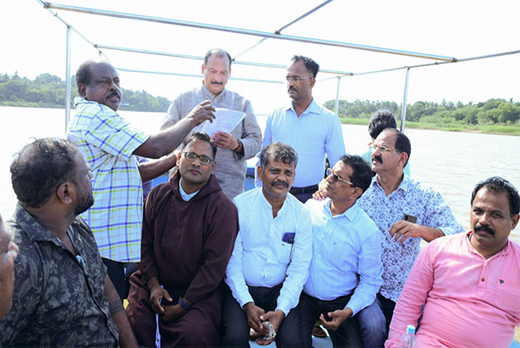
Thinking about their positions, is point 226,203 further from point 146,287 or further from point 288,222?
point 146,287

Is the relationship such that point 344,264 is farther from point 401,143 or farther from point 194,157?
point 194,157

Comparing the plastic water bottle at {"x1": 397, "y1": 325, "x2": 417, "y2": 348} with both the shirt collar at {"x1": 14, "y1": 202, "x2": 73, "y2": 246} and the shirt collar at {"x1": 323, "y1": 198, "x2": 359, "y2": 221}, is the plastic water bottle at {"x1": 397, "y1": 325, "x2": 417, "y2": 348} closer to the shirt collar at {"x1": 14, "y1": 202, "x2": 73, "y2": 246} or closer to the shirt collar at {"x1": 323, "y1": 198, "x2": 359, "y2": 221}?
the shirt collar at {"x1": 323, "y1": 198, "x2": 359, "y2": 221}

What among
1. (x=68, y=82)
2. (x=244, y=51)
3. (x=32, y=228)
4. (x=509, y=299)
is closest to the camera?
(x=32, y=228)

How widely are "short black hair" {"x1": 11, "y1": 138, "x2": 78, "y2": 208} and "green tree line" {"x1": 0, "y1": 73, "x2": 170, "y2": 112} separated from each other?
7.44ft

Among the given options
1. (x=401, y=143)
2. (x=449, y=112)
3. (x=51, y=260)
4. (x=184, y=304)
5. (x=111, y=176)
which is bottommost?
(x=184, y=304)

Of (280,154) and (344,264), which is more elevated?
(280,154)

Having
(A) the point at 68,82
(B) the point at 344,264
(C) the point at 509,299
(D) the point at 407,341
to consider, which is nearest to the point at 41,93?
(A) the point at 68,82

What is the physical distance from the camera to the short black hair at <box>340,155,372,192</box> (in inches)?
112

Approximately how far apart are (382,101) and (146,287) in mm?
6739

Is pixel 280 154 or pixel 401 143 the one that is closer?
pixel 280 154

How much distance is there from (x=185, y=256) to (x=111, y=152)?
878mm

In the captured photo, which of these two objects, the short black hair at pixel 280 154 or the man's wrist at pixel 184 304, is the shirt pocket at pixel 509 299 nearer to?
the short black hair at pixel 280 154

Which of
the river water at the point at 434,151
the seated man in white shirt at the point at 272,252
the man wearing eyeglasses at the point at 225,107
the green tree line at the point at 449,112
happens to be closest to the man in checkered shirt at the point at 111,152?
the river water at the point at 434,151

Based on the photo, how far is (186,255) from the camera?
102 inches
